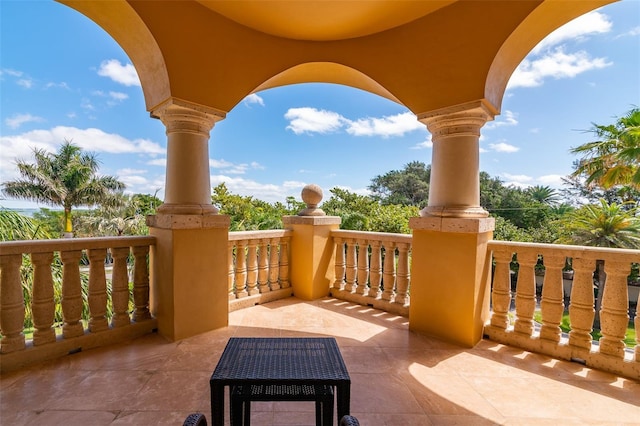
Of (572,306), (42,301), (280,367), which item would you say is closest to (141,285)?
(42,301)

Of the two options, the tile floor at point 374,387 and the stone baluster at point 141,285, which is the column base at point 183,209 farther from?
the tile floor at point 374,387

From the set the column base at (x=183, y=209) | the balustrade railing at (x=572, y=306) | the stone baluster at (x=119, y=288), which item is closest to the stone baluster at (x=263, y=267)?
the column base at (x=183, y=209)

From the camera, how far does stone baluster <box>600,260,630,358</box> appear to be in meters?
2.21

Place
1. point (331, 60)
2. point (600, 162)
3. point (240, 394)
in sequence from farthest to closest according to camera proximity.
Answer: point (600, 162), point (331, 60), point (240, 394)

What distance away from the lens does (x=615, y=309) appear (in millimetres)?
2219

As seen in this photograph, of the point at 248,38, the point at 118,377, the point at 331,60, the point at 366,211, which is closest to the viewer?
the point at 118,377

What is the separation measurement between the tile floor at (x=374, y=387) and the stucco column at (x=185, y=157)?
1.32 meters

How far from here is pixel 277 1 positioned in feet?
8.34

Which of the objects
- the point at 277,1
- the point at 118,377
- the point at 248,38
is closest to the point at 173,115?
the point at 248,38

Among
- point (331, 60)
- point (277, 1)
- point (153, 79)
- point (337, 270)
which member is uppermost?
point (277, 1)

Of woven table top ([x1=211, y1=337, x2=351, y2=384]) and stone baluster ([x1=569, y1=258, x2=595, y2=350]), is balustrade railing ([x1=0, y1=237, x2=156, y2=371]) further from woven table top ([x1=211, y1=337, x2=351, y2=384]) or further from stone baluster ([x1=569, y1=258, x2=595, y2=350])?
Answer: stone baluster ([x1=569, y1=258, x2=595, y2=350])

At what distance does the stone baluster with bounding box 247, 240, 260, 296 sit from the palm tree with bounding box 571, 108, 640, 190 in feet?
30.1

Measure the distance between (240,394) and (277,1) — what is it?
117 inches

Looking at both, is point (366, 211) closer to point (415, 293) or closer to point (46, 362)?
point (415, 293)
